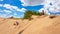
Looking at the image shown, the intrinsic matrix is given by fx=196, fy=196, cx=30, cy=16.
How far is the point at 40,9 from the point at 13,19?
8.46 ft

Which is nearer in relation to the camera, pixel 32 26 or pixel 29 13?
pixel 32 26

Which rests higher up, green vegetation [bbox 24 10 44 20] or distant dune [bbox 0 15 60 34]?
green vegetation [bbox 24 10 44 20]

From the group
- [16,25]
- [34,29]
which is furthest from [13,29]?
[34,29]

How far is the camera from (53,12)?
43.3 ft

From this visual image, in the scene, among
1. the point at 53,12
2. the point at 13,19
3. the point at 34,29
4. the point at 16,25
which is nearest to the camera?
the point at 34,29

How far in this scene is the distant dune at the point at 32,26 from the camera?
11198 mm

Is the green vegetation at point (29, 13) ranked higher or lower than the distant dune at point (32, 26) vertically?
higher

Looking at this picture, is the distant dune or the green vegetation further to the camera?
the green vegetation

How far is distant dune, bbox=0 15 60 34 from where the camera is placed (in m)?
11.2

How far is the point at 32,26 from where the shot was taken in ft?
40.5

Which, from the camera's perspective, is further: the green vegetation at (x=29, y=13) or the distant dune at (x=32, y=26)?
the green vegetation at (x=29, y=13)

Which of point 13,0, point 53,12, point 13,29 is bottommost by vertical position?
point 13,29

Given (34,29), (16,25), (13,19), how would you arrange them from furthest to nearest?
(13,19) → (16,25) → (34,29)

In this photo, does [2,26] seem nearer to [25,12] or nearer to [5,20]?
[5,20]
